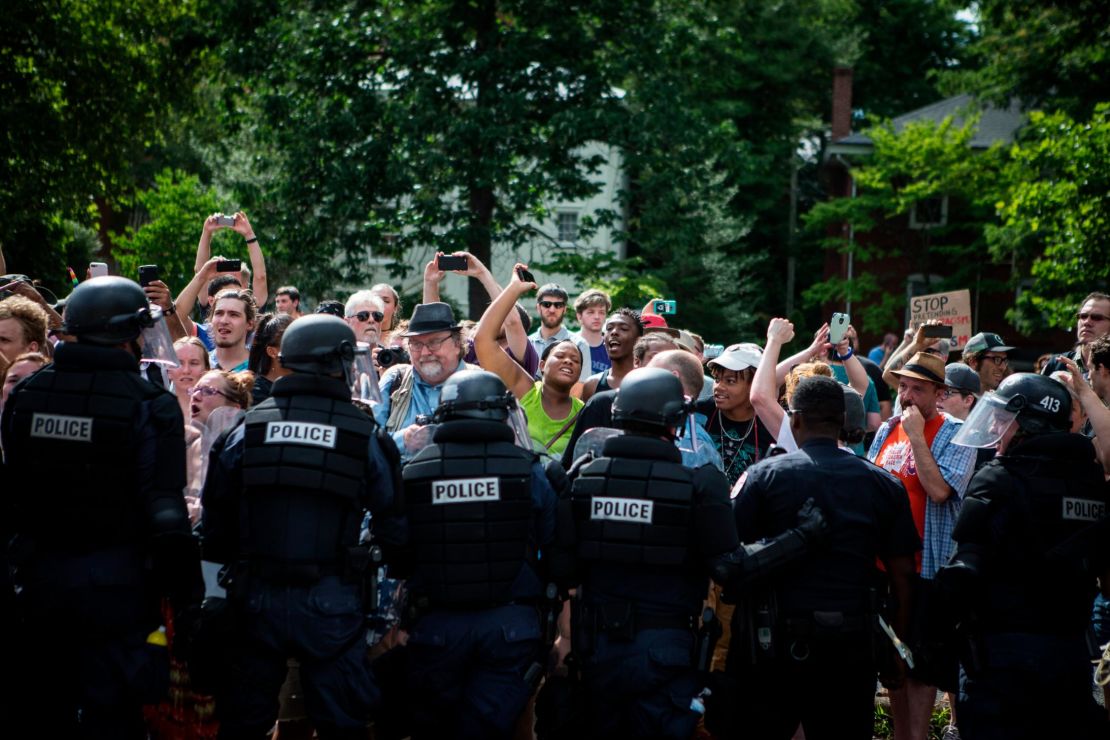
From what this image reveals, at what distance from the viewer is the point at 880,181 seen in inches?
1280

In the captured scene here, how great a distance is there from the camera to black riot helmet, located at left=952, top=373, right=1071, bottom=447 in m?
5.33

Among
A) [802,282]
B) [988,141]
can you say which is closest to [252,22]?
[988,141]

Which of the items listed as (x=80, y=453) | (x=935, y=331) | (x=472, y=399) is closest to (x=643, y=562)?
(x=472, y=399)

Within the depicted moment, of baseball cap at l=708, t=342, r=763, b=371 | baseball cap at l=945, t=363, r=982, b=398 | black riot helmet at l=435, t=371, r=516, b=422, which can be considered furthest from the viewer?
baseball cap at l=945, t=363, r=982, b=398

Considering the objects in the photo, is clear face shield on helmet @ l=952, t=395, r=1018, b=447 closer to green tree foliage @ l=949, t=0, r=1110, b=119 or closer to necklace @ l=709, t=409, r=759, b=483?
necklace @ l=709, t=409, r=759, b=483

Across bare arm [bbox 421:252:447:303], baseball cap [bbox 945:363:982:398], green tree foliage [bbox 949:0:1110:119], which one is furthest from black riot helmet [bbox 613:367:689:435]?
green tree foliage [bbox 949:0:1110:119]

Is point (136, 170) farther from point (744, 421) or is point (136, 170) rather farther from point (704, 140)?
point (744, 421)

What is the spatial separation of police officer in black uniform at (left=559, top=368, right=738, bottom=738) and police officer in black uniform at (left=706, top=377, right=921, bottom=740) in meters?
0.27

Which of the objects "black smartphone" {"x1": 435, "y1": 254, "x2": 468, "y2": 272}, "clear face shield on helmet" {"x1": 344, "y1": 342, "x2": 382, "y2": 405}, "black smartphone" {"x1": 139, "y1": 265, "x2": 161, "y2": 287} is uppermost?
"black smartphone" {"x1": 435, "y1": 254, "x2": 468, "y2": 272}

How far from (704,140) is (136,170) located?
23.0 metres

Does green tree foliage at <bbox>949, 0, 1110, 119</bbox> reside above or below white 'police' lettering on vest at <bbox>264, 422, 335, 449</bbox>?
above

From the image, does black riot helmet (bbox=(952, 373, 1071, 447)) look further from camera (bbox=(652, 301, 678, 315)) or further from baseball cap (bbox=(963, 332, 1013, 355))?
camera (bbox=(652, 301, 678, 315))

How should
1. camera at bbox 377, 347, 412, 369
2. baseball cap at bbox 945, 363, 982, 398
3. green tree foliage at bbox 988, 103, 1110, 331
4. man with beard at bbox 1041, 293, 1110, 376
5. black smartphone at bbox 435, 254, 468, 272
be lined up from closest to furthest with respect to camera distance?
1. camera at bbox 377, 347, 412, 369
2. baseball cap at bbox 945, 363, 982, 398
3. black smartphone at bbox 435, 254, 468, 272
4. man with beard at bbox 1041, 293, 1110, 376
5. green tree foliage at bbox 988, 103, 1110, 331

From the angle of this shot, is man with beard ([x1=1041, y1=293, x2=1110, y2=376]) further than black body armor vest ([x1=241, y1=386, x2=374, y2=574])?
Yes
